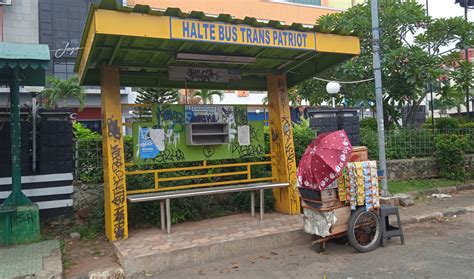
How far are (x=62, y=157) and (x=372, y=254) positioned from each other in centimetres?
532

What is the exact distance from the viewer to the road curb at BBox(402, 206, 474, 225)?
7385 mm

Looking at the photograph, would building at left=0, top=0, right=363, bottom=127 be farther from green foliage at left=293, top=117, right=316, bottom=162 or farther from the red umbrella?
the red umbrella

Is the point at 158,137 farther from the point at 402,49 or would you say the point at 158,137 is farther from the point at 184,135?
the point at 402,49

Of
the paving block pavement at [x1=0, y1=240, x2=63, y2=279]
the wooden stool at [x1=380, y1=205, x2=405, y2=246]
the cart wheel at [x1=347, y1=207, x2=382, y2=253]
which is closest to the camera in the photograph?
the paving block pavement at [x1=0, y1=240, x2=63, y2=279]

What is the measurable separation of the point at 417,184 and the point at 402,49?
12.2 ft

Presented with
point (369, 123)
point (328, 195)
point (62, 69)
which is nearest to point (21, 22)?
point (62, 69)

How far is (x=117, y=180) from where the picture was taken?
5816 millimetres

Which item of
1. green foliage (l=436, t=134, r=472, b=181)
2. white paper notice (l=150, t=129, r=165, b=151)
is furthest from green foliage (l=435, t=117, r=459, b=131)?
white paper notice (l=150, t=129, r=165, b=151)

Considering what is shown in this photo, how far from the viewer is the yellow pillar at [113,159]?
18.9ft

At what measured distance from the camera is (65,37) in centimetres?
2348

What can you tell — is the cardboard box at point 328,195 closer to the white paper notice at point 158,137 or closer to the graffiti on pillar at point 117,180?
the white paper notice at point 158,137

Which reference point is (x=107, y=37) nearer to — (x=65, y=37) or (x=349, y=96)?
(x=349, y=96)

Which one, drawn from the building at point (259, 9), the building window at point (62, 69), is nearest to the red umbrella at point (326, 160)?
the building window at point (62, 69)

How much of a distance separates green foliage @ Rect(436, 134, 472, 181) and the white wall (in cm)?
2205
